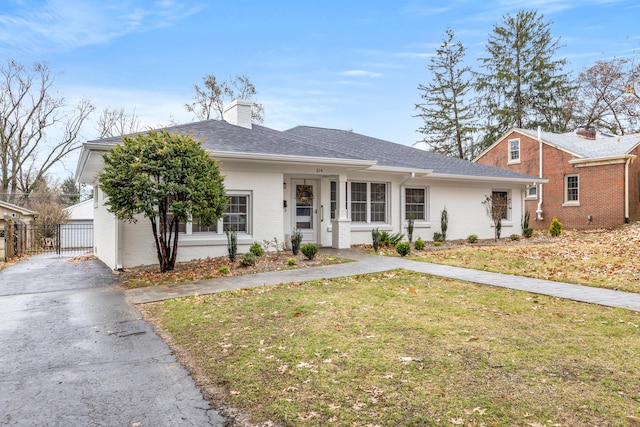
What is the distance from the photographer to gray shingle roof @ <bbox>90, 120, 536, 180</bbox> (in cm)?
1204

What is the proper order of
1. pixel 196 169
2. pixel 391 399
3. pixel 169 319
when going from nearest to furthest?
pixel 391 399 → pixel 169 319 → pixel 196 169

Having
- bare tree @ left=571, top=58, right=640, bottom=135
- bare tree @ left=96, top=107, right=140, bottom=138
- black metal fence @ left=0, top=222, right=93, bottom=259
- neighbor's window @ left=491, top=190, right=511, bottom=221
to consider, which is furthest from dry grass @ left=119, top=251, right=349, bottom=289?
bare tree @ left=571, top=58, right=640, bottom=135

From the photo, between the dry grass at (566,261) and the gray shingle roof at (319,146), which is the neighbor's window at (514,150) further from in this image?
the dry grass at (566,261)

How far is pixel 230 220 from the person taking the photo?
468 inches

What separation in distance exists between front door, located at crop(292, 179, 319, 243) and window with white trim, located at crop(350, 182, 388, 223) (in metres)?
1.55

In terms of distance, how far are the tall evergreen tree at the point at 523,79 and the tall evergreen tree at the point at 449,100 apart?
1.65m

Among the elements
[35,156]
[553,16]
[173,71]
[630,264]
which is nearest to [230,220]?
[630,264]

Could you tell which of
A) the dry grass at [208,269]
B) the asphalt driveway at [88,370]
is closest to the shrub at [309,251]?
the dry grass at [208,269]

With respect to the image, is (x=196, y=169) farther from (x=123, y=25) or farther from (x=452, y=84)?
(x=452, y=84)

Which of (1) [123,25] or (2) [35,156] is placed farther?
(2) [35,156]

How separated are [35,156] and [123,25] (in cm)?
2189

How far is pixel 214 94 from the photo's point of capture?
104ft

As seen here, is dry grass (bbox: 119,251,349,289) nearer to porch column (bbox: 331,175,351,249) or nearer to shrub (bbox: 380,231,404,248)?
porch column (bbox: 331,175,351,249)

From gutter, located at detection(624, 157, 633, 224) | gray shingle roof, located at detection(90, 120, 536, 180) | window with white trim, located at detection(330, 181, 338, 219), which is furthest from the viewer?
gutter, located at detection(624, 157, 633, 224)
